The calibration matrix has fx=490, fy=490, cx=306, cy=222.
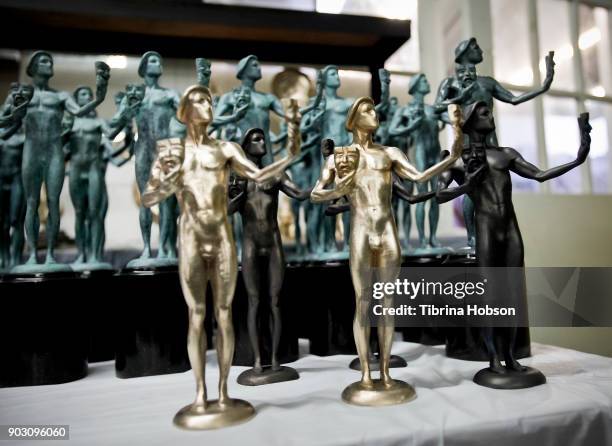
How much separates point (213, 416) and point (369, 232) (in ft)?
2.94

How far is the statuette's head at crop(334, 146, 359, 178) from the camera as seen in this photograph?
1.95 m

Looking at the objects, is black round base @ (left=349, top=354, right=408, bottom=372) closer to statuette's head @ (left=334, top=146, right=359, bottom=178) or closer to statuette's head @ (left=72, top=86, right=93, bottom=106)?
statuette's head @ (left=334, top=146, right=359, bottom=178)

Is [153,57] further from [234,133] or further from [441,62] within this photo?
[441,62]


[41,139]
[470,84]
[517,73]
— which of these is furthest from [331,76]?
[517,73]

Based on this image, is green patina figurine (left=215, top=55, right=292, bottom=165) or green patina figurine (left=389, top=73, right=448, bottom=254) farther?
green patina figurine (left=389, top=73, right=448, bottom=254)

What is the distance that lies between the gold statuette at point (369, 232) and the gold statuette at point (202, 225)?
0.86 ft

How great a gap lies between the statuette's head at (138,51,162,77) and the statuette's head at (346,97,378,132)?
1.60 m

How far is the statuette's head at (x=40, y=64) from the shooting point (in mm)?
2984

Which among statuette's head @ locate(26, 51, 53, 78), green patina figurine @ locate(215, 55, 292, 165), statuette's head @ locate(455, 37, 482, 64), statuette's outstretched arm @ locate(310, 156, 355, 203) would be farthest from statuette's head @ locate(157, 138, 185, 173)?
statuette's head @ locate(455, 37, 482, 64)

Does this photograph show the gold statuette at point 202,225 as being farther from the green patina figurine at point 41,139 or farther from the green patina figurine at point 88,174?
the green patina figurine at point 88,174

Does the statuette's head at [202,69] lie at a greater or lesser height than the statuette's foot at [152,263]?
greater

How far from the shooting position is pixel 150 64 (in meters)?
3.07

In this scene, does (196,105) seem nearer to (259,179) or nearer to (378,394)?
(259,179)

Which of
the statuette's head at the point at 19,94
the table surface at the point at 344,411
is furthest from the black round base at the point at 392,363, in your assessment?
the statuette's head at the point at 19,94
